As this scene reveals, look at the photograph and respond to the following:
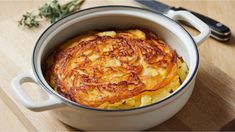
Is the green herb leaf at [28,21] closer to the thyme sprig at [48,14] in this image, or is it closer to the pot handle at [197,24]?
the thyme sprig at [48,14]

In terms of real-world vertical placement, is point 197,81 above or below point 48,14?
below

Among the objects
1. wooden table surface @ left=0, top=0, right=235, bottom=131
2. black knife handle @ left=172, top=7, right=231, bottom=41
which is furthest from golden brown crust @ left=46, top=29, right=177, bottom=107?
black knife handle @ left=172, top=7, right=231, bottom=41

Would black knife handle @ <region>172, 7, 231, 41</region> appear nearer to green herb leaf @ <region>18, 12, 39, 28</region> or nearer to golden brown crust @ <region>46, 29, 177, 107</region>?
golden brown crust @ <region>46, 29, 177, 107</region>

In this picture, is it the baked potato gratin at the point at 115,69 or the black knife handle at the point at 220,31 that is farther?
the black knife handle at the point at 220,31

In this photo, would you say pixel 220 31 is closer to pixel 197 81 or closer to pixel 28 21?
pixel 197 81

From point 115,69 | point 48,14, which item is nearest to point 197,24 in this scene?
point 115,69

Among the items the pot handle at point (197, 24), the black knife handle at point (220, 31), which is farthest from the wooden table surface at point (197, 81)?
the pot handle at point (197, 24)

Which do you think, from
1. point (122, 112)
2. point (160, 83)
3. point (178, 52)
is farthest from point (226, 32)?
point (122, 112)
